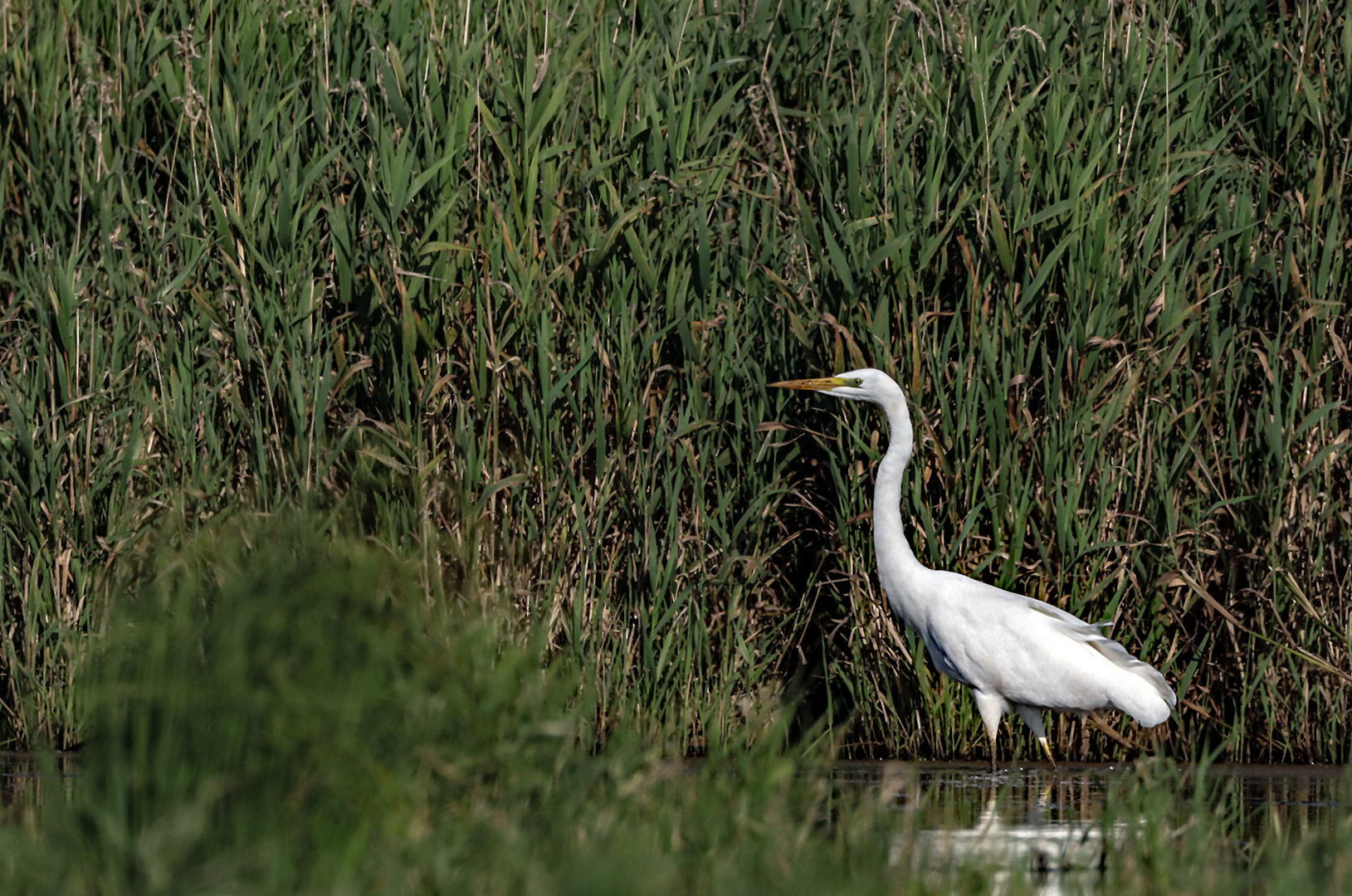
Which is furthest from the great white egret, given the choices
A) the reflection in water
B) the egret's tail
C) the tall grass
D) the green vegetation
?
the green vegetation

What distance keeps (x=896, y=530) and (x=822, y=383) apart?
57cm

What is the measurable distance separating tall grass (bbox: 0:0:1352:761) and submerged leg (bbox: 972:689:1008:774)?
267 millimetres

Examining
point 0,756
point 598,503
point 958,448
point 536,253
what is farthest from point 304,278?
point 958,448

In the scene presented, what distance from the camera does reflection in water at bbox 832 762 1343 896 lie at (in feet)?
12.8

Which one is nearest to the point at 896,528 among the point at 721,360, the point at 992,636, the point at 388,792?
the point at 992,636

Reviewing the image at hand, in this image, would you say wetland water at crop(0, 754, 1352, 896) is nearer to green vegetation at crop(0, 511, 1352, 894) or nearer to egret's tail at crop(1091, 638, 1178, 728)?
green vegetation at crop(0, 511, 1352, 894)

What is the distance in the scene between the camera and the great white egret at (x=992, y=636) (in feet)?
18.7

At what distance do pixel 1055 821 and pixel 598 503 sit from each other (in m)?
2.02

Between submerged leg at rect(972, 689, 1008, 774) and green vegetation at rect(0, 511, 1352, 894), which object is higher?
green vegetation at rect(0, 511, 1352, 894)

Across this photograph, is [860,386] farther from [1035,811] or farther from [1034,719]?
[1035,811]

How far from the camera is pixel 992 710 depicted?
5906 mm

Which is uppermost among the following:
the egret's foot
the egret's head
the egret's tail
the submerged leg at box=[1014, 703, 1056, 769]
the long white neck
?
the egret's head

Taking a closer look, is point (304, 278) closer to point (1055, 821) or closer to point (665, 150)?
point (665, 150)

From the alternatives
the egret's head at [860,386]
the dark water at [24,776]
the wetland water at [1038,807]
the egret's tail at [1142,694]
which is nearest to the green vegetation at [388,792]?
the wetland water at [1038,807]
